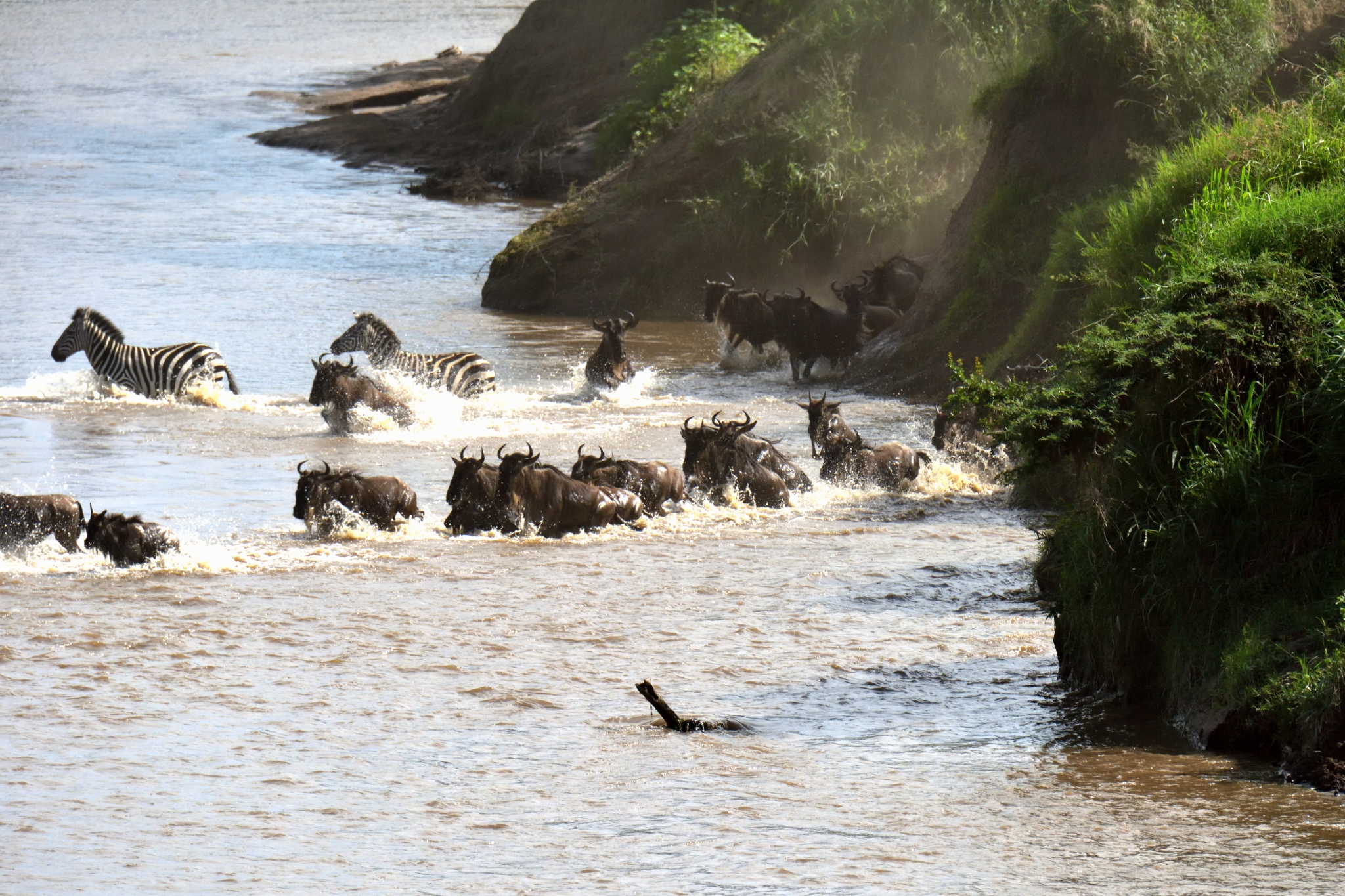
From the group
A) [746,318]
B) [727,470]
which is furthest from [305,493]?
[746,318]

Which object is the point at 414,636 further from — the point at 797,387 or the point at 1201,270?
the point at 797,387

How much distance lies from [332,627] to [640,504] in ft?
10.4

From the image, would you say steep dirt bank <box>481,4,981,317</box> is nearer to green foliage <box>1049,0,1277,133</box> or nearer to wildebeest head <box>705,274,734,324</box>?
wildebeest head <box>705,274,734,324</box>

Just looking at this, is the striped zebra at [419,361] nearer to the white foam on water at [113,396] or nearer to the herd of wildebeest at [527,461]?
the herd of wildebeest at [527,461]

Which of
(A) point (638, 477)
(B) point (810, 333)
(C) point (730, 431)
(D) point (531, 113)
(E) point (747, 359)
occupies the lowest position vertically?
(A) point (638, 477)

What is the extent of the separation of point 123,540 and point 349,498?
154 centimetres

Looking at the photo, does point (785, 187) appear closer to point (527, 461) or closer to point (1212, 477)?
point (527, 461)

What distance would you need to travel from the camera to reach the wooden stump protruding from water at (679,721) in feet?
23.7

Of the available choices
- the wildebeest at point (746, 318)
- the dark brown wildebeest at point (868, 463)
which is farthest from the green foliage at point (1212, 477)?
the wildebeest at point (746, 318)

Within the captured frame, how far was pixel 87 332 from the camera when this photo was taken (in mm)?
18266

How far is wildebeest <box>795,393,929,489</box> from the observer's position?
12820mm

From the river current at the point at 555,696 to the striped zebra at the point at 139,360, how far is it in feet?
1.13

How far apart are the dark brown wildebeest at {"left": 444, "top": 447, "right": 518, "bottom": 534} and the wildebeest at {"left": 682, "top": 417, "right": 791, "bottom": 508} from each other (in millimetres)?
1611

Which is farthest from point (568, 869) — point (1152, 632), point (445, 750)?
point (1152, 632)
